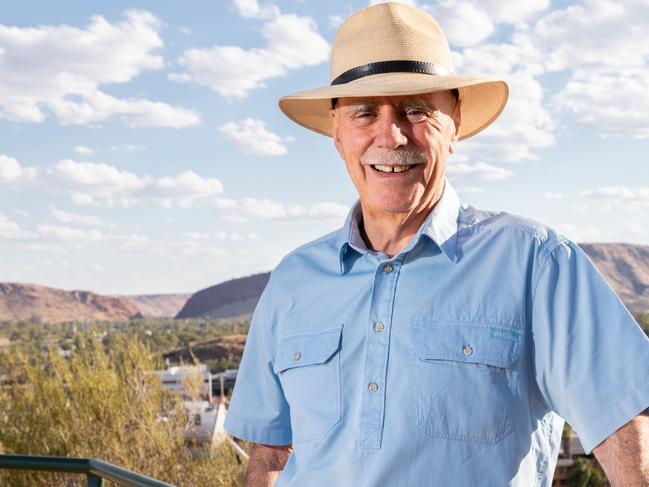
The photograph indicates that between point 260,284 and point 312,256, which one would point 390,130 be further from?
point 260,284

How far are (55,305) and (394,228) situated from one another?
115m

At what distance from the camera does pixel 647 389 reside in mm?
1183

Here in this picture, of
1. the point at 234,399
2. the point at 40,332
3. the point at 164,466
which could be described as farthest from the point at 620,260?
the point at 234,399

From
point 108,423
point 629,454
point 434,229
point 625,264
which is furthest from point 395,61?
point 625,264

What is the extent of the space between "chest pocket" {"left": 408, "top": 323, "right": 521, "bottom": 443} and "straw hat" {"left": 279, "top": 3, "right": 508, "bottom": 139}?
1.35ft

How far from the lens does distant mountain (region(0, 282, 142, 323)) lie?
349 feet

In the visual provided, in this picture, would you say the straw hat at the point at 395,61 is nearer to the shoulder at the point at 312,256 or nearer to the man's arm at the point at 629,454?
the shoulder at the point at 312,256

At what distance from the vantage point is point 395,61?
1.51 metres

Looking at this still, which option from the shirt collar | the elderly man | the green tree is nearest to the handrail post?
the elderly man

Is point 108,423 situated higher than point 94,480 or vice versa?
point 94,480

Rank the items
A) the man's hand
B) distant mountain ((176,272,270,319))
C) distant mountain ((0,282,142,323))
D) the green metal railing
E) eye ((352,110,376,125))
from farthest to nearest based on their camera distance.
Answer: distant mountain ((176,272,270,319)) → distant mountain ((0,282,142,323)) → the green metal railing → the man's hand → eye ((352,110,376,125))

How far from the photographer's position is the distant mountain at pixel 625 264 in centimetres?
10438

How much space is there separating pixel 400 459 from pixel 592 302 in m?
0.36

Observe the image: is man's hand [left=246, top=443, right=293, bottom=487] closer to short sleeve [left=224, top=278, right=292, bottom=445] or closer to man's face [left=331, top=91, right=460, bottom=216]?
short sleeve [left=224, top=278, right=292, bottom=445]
